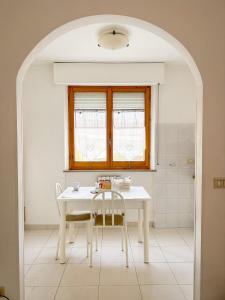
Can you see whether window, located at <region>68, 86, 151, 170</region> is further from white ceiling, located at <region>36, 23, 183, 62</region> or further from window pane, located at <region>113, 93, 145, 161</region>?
white ceiling, located at <region>36, 23, 183, 62</region>

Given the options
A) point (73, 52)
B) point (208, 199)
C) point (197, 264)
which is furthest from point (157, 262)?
point (73, 52)

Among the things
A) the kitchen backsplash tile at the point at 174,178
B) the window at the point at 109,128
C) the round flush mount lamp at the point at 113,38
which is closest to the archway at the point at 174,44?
the round flush mount lamp at the point at 113,38

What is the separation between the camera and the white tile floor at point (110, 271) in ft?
8.28

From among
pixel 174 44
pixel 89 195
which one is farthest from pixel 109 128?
pixel 174 44

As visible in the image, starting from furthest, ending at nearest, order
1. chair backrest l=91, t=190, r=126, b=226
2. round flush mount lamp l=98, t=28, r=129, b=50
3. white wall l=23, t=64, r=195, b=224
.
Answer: white wall l=23, t=64, r=195, b=224
chair backrest l=91, t=190, r=126, b=226
round flush mount lamp l=98, t=28, r=129, b=50

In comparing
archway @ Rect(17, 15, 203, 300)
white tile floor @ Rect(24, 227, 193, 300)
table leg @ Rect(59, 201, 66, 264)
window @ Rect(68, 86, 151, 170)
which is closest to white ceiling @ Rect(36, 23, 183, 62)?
window @ Rect(68, 86, 151, 170)

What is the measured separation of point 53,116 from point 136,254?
2.36 meters

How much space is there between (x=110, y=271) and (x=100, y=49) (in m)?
2.70

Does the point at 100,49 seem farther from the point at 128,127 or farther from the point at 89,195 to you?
the point at 89,195

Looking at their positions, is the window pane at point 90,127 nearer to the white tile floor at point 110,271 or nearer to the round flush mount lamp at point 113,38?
the white tile floor at point 110,271

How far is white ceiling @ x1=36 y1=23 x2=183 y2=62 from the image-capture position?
10.5 ft

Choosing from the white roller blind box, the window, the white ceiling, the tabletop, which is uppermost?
the white ceiling

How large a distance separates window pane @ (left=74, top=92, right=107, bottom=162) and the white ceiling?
0.68m

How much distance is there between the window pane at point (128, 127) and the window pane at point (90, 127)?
0.65 feet
